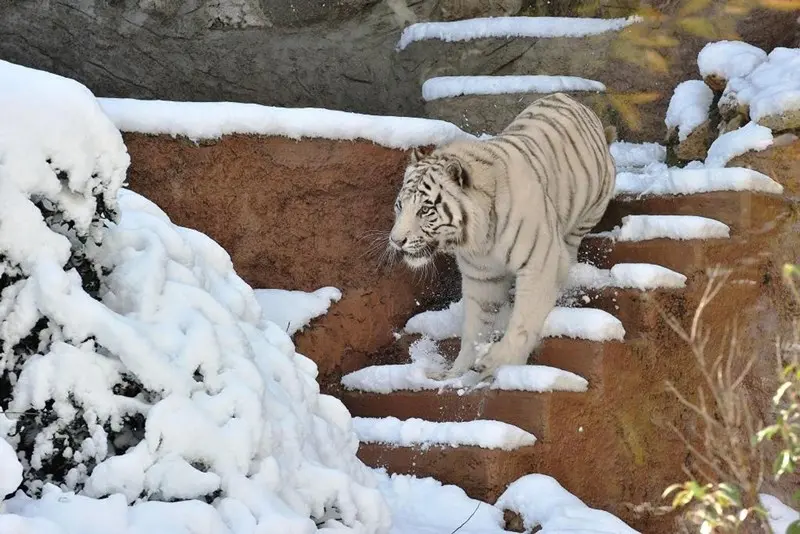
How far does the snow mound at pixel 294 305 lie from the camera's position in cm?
471

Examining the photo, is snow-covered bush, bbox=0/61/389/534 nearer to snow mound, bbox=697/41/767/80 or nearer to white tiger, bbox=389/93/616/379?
white tiger, bbox=389/93/616/379

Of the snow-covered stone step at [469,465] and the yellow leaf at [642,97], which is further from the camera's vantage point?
the yellow leaf at [642,97]

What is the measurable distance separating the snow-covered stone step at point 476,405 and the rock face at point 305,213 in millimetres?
308

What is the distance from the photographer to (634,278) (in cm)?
461

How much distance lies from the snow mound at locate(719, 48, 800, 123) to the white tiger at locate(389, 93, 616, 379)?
4.13 ft

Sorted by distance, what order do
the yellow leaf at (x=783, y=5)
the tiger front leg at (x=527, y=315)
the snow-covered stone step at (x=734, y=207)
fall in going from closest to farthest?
1. the tiger front leg at (x=527, y=315)
2. the snow-covered stone step at (x=734, y=207)
3. the yellow leaf at (x=783, y=5)

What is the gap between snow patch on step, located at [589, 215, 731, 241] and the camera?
483 cm

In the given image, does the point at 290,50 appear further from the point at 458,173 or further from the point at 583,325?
the point at 583,325

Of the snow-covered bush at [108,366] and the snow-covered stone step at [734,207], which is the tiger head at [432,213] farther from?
the snow-covered bush at [108,366]

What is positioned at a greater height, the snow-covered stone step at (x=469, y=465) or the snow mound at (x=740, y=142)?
the snow mound at (x=740, y=142)

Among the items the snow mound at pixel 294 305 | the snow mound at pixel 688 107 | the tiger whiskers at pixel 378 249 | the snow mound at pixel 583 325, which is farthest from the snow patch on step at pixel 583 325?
the snow mound at pixel 688 107

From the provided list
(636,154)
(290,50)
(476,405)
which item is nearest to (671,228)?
(476,405)

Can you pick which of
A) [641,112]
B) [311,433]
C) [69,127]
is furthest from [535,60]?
[69,127]

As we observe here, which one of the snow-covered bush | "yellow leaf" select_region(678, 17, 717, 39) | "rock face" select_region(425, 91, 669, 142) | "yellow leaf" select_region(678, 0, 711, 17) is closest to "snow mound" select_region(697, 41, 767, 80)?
"yellow leaf" select_region(678, 17, 717, 39)
